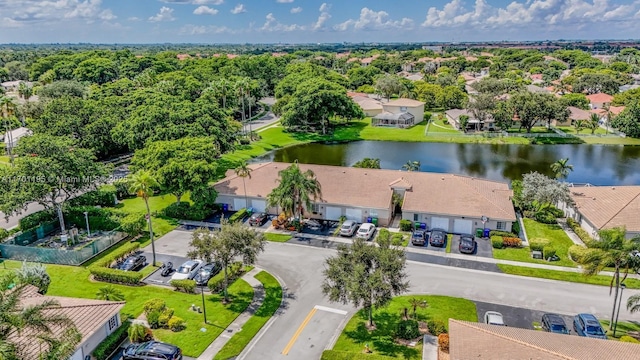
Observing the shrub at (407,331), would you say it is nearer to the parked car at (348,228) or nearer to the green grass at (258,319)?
the green grass at (258,319)

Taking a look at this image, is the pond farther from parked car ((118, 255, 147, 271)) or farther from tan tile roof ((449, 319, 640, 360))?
tan tile roof ((449, 319, 640, 360))

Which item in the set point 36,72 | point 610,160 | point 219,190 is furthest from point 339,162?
point 36,72

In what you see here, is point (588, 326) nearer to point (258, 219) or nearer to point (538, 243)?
point (538, 243)

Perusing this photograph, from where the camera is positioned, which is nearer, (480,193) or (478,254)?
(478,254)

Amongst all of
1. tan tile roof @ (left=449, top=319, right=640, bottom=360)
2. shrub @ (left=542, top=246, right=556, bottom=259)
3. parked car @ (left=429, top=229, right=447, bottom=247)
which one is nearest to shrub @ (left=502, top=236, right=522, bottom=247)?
shrub @ (left=542, top=246, right=556, bottom=259)

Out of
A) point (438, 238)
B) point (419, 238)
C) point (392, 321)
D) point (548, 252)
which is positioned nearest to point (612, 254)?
point (548, 252)

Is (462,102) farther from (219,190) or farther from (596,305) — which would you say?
(596,305)

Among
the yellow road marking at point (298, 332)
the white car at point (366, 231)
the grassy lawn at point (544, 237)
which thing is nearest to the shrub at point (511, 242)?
the grassy lawn at point (544, 237)
